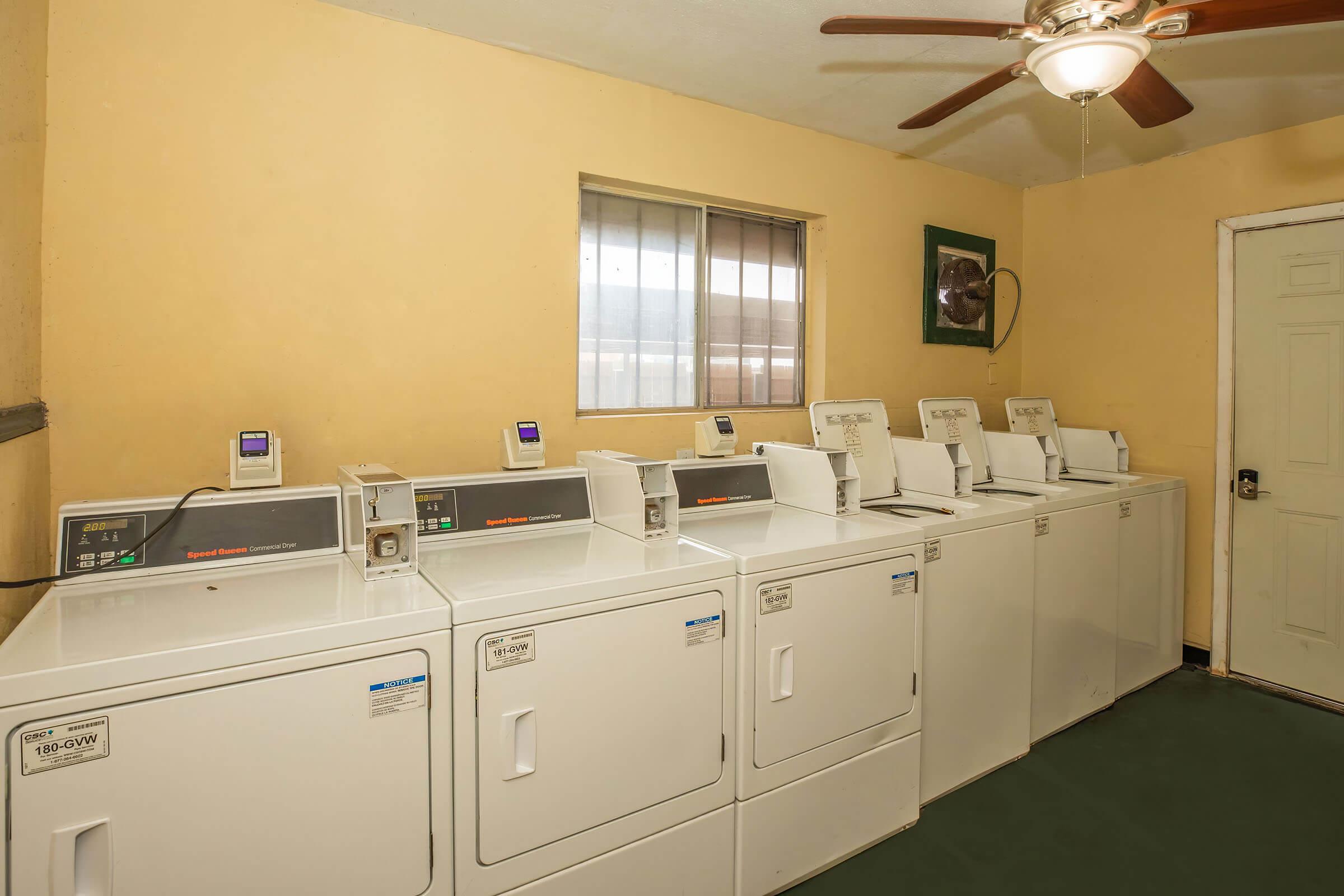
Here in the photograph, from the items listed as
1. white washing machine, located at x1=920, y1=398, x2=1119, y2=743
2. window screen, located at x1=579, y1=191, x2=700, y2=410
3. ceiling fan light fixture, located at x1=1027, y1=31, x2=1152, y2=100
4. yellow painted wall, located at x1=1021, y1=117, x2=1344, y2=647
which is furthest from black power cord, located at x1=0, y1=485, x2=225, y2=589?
yellow painted wall, located at x1=1021, y1=117, x2=1344, y2=647

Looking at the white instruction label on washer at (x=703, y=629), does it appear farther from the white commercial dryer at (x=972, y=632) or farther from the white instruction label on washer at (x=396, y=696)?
the white commercial dryer at (x=972, y=632)

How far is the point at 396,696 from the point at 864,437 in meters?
2.40

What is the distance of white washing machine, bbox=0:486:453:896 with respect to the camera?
3.85ft

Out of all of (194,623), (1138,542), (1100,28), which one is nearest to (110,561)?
(194,623)

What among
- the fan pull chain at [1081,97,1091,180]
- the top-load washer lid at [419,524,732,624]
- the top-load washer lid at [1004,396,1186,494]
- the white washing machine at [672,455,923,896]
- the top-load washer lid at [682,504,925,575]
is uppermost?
the fan pull chain at [1081,97,1091,180]

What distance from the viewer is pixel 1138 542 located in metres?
3.37

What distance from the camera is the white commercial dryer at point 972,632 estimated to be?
2.45 meters

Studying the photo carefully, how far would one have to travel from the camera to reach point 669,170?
9.67 feet

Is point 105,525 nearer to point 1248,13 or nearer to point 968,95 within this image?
point 968,95

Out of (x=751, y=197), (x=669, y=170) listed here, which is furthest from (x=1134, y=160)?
(x=669, y=170)

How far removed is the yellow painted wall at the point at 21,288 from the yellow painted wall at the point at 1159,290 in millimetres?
4749

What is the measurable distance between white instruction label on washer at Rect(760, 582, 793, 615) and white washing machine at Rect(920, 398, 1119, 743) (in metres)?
1.42

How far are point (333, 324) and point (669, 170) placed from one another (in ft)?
5.01

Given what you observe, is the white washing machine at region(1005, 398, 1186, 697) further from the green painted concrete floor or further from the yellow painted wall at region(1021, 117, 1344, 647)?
the green painted concrete floor
